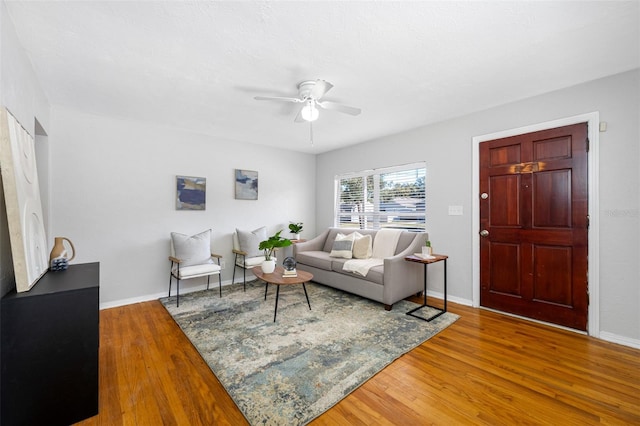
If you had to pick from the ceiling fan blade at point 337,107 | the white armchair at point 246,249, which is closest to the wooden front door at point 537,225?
the ceiling fan blade at point 337,107

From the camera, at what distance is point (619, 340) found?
2.47 m

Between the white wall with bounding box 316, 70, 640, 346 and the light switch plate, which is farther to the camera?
the light switch plate

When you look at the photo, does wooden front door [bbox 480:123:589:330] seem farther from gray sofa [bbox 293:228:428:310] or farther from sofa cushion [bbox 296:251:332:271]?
sofa cushion [bbox 296:251:332:271]

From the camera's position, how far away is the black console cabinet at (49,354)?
4.69ft

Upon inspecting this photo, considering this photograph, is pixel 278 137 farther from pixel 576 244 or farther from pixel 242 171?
pixel 576 244

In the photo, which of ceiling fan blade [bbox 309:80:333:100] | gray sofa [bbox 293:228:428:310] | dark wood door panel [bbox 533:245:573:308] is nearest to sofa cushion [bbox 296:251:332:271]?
gray sofa [bbox 293:228:428:310]

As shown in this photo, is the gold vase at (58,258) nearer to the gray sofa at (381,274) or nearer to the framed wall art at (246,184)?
the framed wall art at (246,184)

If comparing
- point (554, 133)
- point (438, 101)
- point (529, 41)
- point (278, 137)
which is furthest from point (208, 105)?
point (554, 133)

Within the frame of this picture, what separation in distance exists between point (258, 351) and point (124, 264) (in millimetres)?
2499

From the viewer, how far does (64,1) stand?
1614 millimetres

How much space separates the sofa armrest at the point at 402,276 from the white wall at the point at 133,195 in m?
2.65

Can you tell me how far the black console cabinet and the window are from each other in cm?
387

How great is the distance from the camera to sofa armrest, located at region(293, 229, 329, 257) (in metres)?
4.79

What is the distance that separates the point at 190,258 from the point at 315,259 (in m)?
1.85
